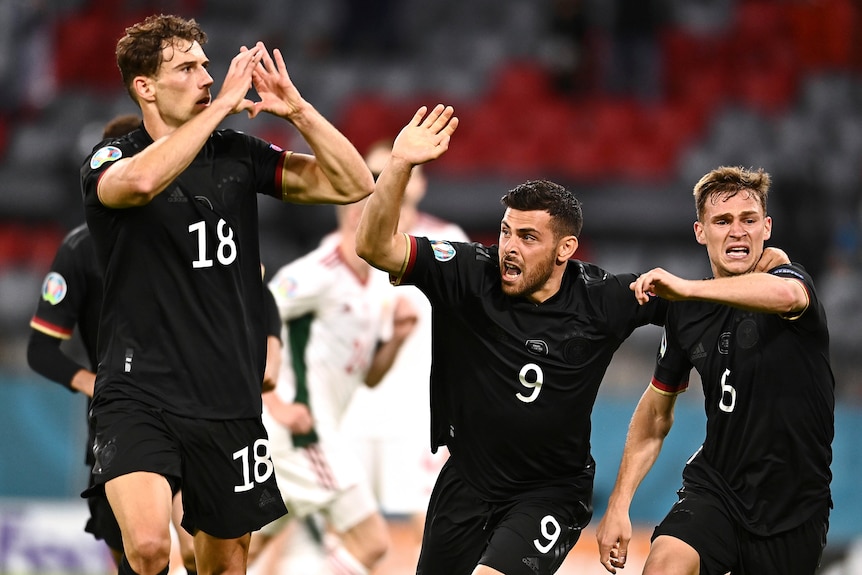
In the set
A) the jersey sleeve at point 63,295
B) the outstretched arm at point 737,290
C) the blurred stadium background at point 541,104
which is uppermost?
the blurred stadium background at point 541,104

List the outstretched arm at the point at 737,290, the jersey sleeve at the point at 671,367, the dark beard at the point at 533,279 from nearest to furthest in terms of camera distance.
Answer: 1. the outstretched arm at the point at 737,290
2. the dark beard at the point at 533,279
3. the jersey sleeve at the point at 671,367

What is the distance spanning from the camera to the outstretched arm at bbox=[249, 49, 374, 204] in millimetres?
5086

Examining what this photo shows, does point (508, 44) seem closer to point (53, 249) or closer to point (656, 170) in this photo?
point (656, 170)

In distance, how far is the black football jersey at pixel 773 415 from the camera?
509cm

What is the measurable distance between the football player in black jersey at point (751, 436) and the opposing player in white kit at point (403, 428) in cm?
318

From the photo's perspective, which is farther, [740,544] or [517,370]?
[517,370]

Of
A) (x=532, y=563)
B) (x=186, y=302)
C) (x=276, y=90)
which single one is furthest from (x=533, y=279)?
(x=186, y=302)

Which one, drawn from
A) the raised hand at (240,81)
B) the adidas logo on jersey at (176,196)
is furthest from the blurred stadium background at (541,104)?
the raised hand at (240,81)

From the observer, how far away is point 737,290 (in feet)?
15.5

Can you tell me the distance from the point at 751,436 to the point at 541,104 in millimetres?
11472

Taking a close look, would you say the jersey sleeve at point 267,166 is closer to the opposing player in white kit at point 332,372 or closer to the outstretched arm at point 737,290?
the outstretched arm at point 737,290

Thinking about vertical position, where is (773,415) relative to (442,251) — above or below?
below

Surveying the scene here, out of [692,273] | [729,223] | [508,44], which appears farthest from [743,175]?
[508,44]

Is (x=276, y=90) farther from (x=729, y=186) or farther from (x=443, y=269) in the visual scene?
(x=729, y=186)
